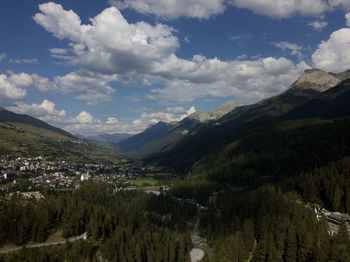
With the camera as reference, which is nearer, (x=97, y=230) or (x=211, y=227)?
(x=97, y=230)

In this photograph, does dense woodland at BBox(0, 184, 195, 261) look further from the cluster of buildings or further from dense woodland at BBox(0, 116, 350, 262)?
the cluster of buildings

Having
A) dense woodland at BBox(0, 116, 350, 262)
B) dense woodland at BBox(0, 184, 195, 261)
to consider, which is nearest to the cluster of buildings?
dense woodland at BBox(0, 116, 350, 262)

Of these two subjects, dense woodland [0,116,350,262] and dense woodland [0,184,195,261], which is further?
dense woodland [0,184,195,261]

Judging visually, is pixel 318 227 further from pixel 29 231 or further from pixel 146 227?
pixel 29 231

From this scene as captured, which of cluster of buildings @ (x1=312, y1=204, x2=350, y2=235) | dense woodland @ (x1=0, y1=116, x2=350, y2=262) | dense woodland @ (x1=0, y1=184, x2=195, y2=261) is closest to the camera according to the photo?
dense woodland @ (x1=0, y1=116, x2=350, y2=262)

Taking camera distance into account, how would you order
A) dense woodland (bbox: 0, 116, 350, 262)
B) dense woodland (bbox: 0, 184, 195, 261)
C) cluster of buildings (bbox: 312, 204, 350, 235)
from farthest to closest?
cluster of buildings (bbox: 312, 204, 350, 235), dense woodland (bbox: 0, 184, 195, 261), dense woodland (bbox: 0, 116, 350, 262)

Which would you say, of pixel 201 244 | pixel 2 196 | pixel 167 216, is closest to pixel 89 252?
pixel 201 244

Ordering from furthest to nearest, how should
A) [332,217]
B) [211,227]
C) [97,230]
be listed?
[211,227]
[332,217]
[97,230]

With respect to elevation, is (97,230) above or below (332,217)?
below

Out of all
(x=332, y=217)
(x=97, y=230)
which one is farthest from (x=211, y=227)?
(x=332, y=217)

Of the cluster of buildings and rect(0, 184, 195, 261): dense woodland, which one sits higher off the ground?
the cluster of buildings

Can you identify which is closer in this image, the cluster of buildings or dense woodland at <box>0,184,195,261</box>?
dense woodland at <box>0,184,195,261</box>

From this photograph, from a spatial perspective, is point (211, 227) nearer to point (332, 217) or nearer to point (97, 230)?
point (97, 230)
